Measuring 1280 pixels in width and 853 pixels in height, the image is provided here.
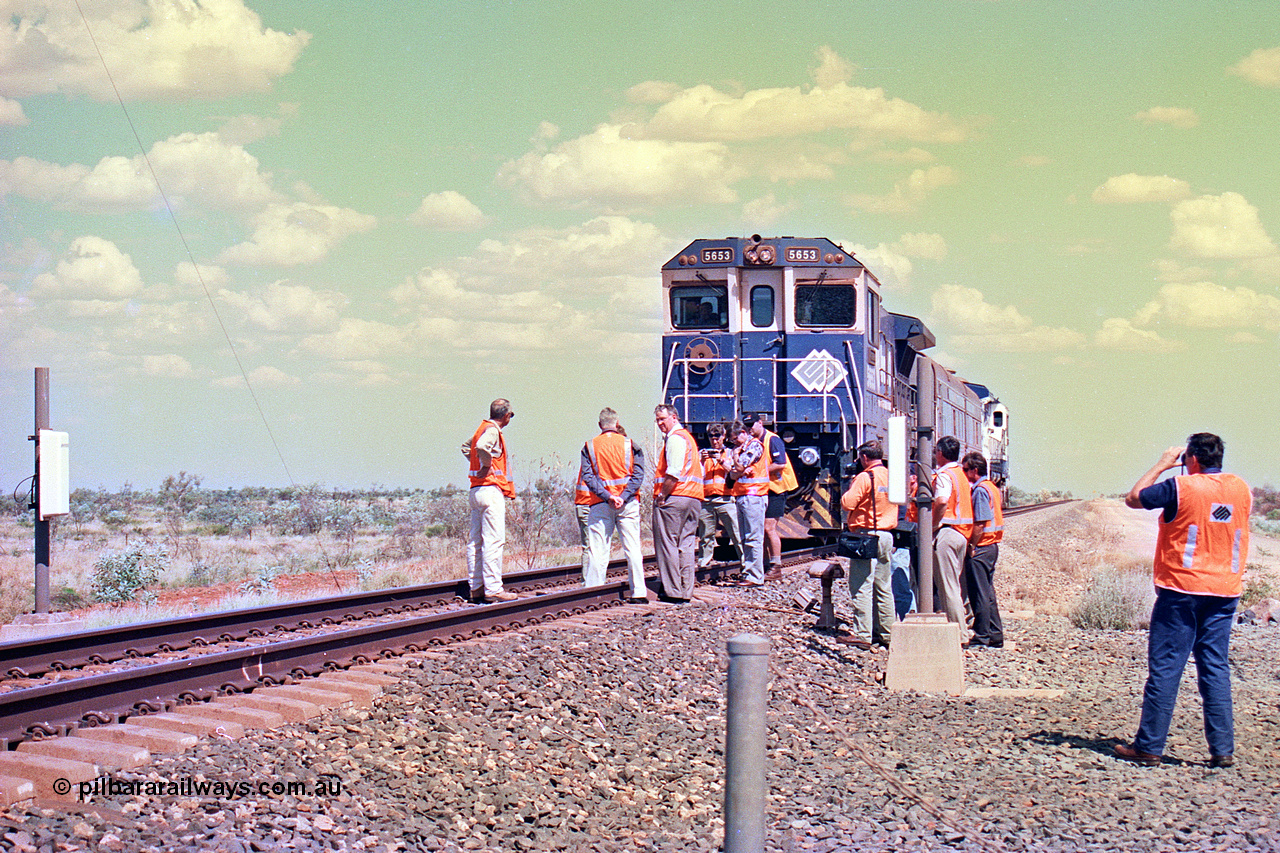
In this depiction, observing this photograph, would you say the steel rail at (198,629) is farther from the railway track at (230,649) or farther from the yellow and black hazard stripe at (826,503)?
the yellow and black hazard stripe at (826,503)

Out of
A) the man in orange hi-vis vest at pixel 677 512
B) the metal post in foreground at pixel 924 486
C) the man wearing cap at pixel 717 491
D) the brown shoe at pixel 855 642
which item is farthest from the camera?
the man wearing cap at pixel 717 491

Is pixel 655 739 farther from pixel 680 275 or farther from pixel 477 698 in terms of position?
pixel 680 275

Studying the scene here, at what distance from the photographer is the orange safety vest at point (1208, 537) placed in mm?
6762

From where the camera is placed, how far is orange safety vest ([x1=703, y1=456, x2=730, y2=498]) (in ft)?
46.4

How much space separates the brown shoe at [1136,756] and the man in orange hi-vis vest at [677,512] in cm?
556

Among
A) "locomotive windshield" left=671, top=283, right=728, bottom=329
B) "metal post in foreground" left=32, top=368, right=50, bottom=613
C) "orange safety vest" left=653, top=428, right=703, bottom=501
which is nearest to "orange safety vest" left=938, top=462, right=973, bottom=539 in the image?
"orange safety vest" left=653, top=428, right=703, bottom=501

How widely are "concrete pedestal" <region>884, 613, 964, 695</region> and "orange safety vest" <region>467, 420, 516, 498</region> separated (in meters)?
3.84

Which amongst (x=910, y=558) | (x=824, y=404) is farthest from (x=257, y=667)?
(x=824, y=404)

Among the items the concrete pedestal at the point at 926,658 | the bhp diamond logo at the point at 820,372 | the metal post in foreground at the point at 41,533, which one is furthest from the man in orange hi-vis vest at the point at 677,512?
the metal post in foreground at the point at 41,533

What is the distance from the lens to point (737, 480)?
13.9 m

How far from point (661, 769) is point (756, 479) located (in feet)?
25.2

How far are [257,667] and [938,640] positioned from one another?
15.5 ft

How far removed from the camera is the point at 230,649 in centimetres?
891

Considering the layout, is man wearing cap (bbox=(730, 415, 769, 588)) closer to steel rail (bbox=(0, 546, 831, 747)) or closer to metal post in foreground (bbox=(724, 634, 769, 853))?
steel rail (bbox=(0, 546, 831, 747))
